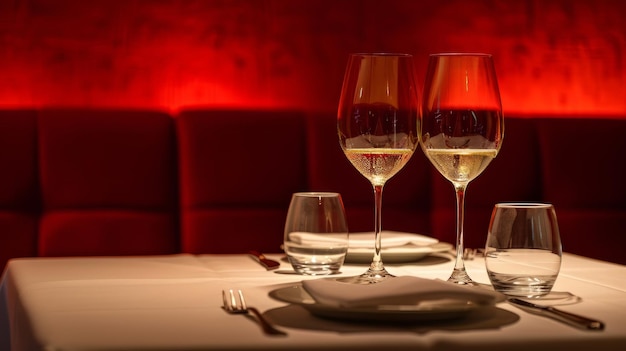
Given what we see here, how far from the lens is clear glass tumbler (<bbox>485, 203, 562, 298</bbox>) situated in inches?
34.9

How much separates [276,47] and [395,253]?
1.46 meters

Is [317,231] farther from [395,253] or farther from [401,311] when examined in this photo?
[401,311]

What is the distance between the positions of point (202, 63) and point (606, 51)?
1285 millimetres

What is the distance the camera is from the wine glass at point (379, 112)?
3.33 feet

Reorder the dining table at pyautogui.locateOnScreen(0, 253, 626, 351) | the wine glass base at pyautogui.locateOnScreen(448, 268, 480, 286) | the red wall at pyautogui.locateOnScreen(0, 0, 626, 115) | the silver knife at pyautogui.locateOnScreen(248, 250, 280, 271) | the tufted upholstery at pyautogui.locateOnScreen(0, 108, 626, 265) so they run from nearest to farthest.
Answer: the dining table at pyautogui.locateOnScreen(0, 253, 626, 351) < the wine glass base at pyautogui.locateOnScreen(448, 268, 480, 286) < the silver knife at pyautogui.locateOnScreen(248, 250, 280, 271) < the tufted upholstery at pyautogui.locateOnScreen(0, 108, 626, 265) < the red wall at pyautogui.locateOnScreen(0, 0, 626, 115)

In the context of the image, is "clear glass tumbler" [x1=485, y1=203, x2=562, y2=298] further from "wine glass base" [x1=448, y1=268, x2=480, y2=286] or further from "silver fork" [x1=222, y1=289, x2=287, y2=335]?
"silver fork" [x1=222, y1=289, x2=287, y2=335]

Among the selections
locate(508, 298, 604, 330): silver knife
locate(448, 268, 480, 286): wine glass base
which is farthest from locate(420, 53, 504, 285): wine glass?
locate(508, 298, 604, 330): silver knife

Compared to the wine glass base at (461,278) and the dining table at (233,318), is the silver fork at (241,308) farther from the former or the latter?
the wine glass base at (461,278)

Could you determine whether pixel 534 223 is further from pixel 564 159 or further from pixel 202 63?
pixel 202 63

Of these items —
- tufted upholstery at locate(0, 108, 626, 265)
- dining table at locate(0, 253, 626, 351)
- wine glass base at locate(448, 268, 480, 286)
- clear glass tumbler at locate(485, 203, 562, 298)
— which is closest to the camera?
dining table at locate(0, 253, 626, 351)

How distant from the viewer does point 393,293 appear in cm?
79

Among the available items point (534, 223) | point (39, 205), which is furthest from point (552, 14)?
point (534, 223)

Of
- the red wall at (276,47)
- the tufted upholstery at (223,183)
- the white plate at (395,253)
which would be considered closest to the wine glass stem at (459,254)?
the white plate at (395,253)

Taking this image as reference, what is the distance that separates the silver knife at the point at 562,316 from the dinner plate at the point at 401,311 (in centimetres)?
7
